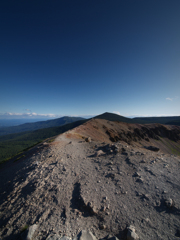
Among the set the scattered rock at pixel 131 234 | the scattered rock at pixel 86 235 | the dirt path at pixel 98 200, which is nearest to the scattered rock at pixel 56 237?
the dirt path at pixel 98 200

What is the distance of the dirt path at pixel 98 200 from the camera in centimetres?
643

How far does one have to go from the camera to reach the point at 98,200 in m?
8.14

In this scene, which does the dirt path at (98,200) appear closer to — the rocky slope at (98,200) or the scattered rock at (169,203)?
the rocky slope at (98,200)

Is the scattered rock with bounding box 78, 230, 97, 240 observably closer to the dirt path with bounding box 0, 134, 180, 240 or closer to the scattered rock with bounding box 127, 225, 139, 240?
the dirt path with bounding box 0, 134, 180, 240

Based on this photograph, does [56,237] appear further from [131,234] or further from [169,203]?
[169,203]

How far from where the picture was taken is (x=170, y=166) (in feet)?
38.6

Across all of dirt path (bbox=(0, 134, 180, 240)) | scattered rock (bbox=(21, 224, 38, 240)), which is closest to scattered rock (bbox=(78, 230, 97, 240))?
dirt path (bbox=(0, 134, 180, 240))

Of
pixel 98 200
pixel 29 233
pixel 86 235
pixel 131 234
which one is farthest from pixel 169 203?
pixel 29 233

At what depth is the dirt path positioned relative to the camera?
6.43 m

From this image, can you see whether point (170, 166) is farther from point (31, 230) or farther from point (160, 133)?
point (160, 133)

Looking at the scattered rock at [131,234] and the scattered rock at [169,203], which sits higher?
the scattered rock at [169,203]

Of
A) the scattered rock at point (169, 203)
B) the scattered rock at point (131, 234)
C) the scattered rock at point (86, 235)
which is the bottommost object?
the scattered rock at point (86, 235)

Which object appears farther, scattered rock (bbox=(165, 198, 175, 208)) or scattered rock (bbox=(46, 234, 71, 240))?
scattered rock (bbox=(165, 198, 175, 208))

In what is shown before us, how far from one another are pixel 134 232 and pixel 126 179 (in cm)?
464
